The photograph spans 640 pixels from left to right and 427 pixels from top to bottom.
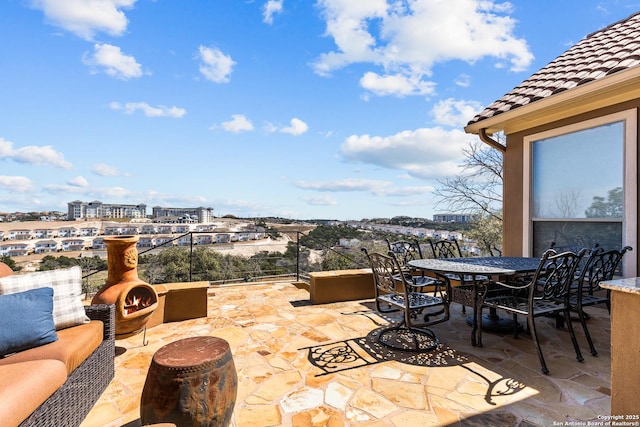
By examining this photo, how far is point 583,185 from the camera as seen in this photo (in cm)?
393

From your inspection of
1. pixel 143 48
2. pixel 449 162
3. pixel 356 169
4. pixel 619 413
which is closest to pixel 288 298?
pixel 619 413

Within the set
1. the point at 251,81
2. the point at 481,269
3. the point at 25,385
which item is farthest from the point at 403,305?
the point at 251,81

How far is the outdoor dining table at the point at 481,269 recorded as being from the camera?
2824mm

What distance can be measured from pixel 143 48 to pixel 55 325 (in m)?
5.27

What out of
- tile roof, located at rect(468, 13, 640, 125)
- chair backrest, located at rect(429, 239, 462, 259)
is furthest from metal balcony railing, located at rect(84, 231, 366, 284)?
tile roof, located at rect(468, 13, 640, 125)

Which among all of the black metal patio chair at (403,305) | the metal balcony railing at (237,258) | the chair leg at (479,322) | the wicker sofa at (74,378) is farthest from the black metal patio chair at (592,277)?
the wicker sofa at (74,378)

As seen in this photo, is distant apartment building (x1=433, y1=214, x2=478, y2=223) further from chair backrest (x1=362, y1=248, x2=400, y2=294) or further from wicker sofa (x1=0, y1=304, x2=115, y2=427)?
wicker sofa (x1=0, y1=304, x2=115, y2=427)

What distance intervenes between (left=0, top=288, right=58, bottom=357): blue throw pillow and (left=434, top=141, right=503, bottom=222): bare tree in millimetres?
8150

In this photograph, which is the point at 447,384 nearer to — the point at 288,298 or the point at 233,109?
the point at 288,298

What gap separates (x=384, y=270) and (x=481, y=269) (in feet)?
3.08

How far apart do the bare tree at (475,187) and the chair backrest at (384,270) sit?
5887 mm

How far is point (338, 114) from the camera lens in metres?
8.71

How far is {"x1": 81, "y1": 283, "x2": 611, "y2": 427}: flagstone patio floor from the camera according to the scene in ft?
5.96

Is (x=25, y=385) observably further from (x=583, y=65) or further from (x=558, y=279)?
(x=583, y=65)
